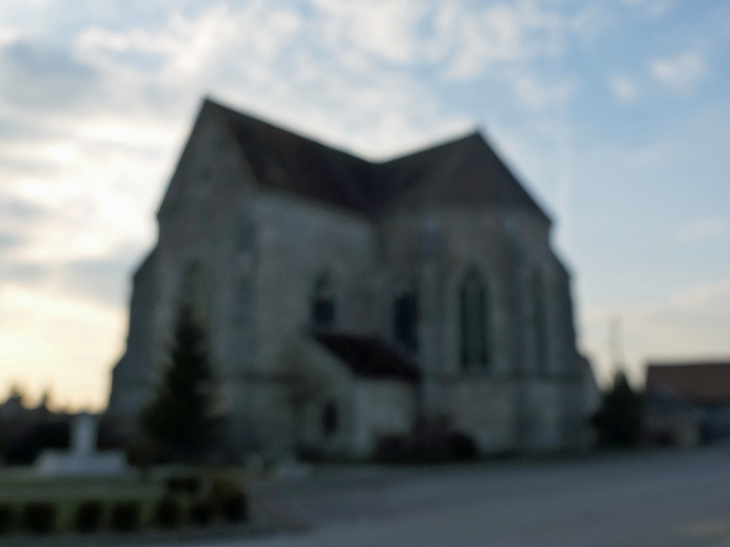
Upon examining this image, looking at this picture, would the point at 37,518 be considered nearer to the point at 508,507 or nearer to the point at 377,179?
the point at 508,507

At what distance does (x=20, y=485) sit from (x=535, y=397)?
21718 millimetres

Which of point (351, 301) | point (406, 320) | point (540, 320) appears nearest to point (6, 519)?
point (351, 301)

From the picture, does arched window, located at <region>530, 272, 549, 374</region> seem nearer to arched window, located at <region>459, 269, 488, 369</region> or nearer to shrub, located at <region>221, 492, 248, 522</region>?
arched window, located at <region>459, 269, 488, 369</region>

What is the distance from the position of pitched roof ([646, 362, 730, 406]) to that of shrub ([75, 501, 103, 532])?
50371 mm

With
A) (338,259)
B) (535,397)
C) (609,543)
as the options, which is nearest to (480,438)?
(535,397)

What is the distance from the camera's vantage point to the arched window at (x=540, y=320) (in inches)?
1339

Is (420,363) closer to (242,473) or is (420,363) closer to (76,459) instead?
(242,473)

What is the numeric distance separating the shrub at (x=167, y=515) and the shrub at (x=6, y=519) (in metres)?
2.37

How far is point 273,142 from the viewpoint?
1419 inches

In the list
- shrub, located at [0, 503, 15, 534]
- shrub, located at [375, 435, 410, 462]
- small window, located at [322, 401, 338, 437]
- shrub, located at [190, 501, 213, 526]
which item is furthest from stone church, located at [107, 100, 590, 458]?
shrub, located at [0, 503, 15, 534]

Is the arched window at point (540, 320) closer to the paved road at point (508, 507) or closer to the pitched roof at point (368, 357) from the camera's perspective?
the pitched roof at point (368, 357)

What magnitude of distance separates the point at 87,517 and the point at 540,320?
26957 mm

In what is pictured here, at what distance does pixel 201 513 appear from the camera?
40.5ft

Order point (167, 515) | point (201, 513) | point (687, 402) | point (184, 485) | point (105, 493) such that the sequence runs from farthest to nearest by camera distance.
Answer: point (687, 402) → point (105, 493) → point (184, 485) → point (201, 513) → point (167, 515)
